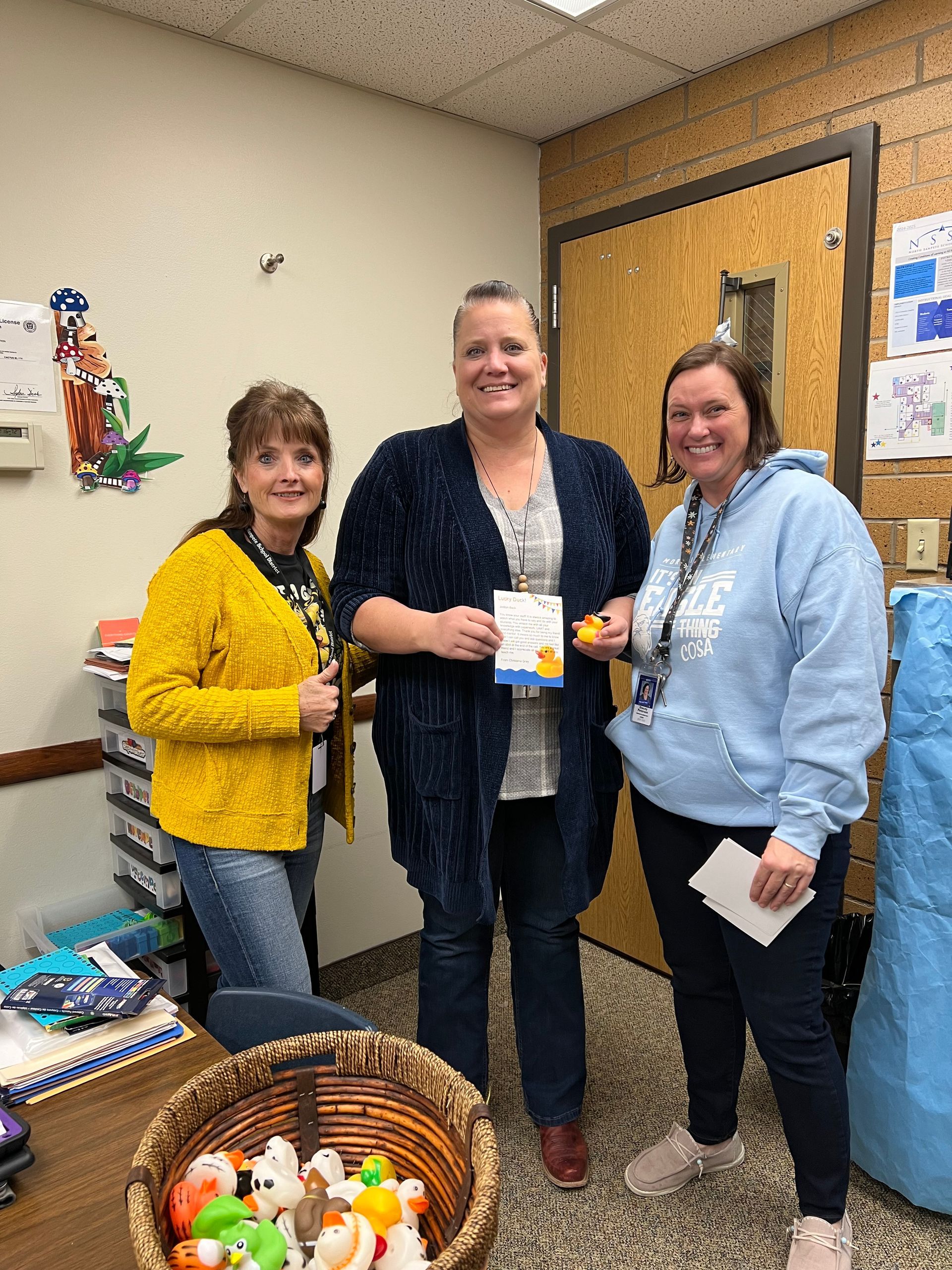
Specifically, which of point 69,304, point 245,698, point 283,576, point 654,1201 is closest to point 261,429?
point 283,576

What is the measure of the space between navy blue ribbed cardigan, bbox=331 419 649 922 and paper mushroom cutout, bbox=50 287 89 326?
3.01 ft

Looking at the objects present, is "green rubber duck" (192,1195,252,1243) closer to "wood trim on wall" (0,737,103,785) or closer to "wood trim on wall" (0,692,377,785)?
"wood trim on wall" (0,692,377,785)

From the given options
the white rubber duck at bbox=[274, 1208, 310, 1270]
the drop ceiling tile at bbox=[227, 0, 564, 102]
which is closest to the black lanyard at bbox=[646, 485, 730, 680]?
the white rubber duck at bbox=[274, 1208, 310, 1270]

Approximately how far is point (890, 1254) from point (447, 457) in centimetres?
168

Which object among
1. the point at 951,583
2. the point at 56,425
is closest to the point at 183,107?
the point at 56,425

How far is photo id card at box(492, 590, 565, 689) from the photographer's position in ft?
5.08

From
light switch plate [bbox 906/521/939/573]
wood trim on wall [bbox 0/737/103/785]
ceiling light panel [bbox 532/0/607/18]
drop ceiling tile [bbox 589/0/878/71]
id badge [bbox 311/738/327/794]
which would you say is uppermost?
ceiling light panel [bbox 532/0/607/18]

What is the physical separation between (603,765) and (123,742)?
1146 mm

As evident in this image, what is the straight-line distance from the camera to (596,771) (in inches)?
69.4

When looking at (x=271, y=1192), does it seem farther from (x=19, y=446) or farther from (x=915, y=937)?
(x=19, y=446)

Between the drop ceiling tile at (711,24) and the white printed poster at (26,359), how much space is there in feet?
4.94

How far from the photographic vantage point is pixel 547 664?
5.14 feet

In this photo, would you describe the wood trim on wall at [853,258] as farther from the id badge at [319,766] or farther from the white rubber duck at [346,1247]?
the white rubber duck at [346,1247]

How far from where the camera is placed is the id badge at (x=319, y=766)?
166 cm
